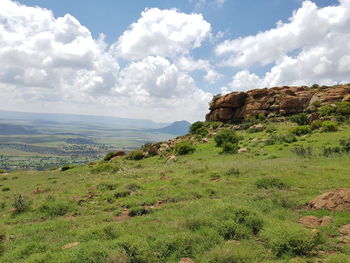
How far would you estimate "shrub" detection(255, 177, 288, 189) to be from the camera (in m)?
16.4

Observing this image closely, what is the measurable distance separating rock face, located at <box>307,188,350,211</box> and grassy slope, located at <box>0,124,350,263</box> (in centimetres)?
63

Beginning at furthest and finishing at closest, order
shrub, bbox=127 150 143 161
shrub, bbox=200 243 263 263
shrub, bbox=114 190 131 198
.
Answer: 1. shrub, bbox=127 150 143 161
2. shrub, bbox=114 190 131 198
3. shrub, bbox=200 243 263 263

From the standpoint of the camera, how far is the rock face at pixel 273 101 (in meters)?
55.4

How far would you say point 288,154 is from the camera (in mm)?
30047

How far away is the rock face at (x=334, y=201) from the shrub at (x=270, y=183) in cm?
391

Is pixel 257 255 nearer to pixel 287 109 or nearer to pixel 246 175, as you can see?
pixel 246 175

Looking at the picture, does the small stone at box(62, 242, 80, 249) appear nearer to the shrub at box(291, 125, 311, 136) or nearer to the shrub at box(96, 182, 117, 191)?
the shrub at box(96, 182, 117, 191)

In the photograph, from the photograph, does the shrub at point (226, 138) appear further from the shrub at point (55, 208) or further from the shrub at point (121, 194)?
the shrub at point (55, 208)

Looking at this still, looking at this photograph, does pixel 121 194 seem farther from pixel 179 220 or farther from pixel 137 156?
pixel 137 156

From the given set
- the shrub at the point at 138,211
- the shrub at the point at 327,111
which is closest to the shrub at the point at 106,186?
the shrub at the point at 138,211

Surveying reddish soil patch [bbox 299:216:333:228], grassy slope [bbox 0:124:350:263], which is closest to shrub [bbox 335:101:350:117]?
grassy slope [bbox 0:124:350:263]

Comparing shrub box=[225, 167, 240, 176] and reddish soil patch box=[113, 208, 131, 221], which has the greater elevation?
shrub box=[225, 167, 240, 176]

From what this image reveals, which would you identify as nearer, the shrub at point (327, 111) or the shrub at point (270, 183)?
the shrub at point (270, 183)

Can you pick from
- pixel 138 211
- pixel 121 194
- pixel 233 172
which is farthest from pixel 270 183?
pixel 121 194
